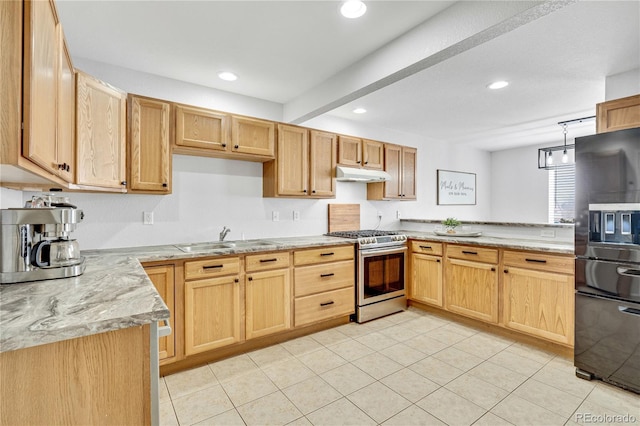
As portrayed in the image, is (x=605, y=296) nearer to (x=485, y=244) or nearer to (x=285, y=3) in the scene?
(x=485, y=244)

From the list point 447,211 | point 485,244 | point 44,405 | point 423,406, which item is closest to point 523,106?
point 485,244

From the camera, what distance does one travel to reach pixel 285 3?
183 centimetres

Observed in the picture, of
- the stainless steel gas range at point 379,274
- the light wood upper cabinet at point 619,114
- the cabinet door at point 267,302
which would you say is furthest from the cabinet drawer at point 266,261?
the light wood upper cabinet at point 619,114

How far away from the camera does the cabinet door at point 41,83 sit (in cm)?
101

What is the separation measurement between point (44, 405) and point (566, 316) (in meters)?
3.35

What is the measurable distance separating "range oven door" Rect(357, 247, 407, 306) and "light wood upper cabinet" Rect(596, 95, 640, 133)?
7.19ft

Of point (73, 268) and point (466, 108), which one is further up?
point (466, 108)

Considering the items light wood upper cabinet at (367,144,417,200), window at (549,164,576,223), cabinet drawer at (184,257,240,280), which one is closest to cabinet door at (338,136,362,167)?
light wood upper cabinet at (367,144,417,200)

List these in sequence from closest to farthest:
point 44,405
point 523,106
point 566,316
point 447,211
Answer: point 44,405 < point 566,316 < point 523,106 < point 447,211

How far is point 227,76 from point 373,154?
2.11 metres

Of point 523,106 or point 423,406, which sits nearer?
point 423,406

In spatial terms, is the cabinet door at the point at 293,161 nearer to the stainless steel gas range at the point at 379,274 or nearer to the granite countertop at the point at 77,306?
the stainless steel gas range at the point at 379,274

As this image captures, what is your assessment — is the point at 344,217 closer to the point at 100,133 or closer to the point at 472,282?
the point at 472,282

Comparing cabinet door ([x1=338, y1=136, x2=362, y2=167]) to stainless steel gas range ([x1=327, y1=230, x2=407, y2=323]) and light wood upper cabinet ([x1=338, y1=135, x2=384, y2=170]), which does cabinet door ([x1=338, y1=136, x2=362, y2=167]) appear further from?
stainless steel gas range ([x1=327, y1=230, x2=407, y2=323])
